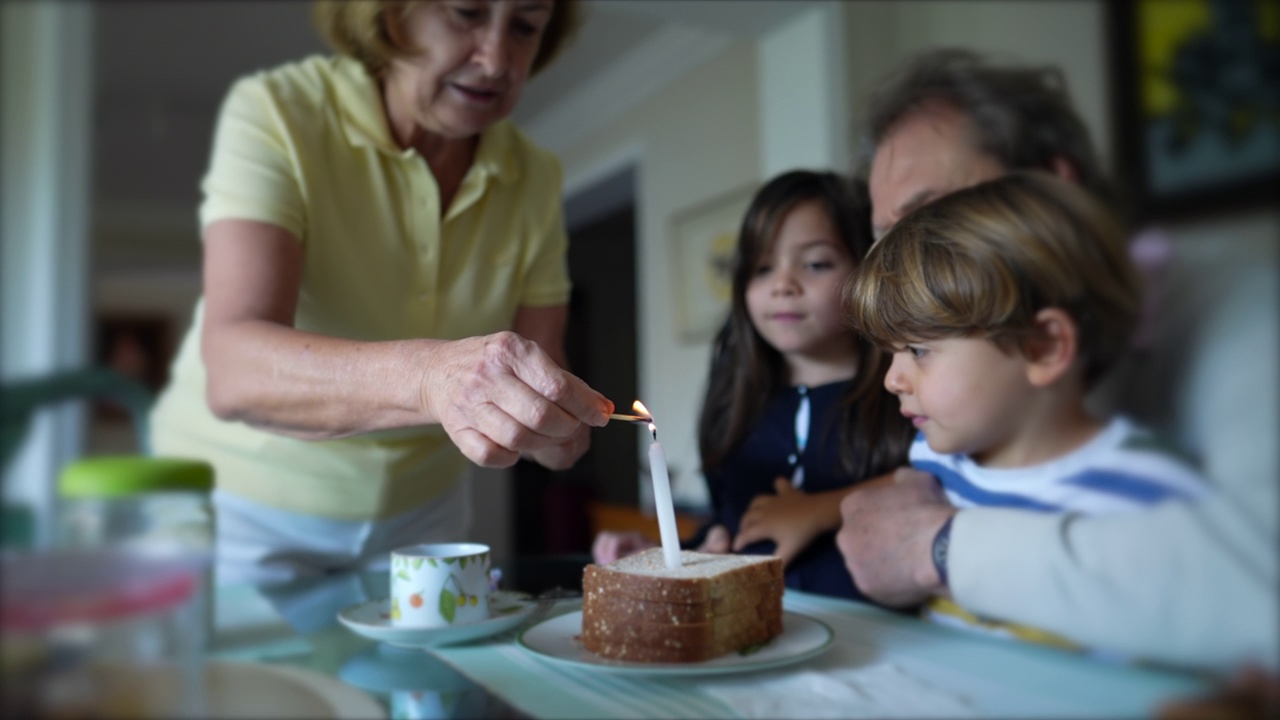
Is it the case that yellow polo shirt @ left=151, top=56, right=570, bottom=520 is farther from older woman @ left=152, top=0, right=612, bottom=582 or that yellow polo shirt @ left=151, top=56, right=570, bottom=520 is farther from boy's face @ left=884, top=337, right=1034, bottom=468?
boy's face @ left=884, top=337, right=1034, bottom=468

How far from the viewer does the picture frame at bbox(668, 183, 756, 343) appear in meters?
0.87

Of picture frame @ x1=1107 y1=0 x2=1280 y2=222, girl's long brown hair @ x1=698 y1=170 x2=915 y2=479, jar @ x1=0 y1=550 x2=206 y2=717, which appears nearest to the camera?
jar @ x1=0 y1=550 x2=206 y2=717

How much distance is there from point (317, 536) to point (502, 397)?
1.28 ft

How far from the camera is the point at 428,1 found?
0.74 metres

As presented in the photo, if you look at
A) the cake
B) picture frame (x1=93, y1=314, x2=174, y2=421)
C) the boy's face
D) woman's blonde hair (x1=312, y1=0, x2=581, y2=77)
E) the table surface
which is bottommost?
the table surface

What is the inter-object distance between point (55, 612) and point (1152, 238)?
49 centimetres

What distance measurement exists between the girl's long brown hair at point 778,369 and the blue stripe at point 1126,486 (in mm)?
180

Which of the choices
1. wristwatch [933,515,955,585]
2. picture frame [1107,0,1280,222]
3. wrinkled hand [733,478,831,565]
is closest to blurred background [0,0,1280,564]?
picture frame [1107,0,1280,222]

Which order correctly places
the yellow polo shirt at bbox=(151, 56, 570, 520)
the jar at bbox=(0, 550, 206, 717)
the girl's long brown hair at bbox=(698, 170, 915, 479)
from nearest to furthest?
the jar at bbox=(0, 550, 206, 717), the girl's long brown hair at bbox=(698, 170, 915, 479), the yellow polo shirt at bbox=(151, 56, 570, 520)

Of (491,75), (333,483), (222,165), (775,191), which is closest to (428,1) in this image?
(491,75)

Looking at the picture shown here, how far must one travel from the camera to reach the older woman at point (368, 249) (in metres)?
0.68

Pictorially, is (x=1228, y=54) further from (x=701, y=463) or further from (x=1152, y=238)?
(x=701, y=463)

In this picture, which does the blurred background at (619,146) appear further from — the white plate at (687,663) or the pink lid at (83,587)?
the white plate at (687,663)

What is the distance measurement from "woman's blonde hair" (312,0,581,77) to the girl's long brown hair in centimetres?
23
